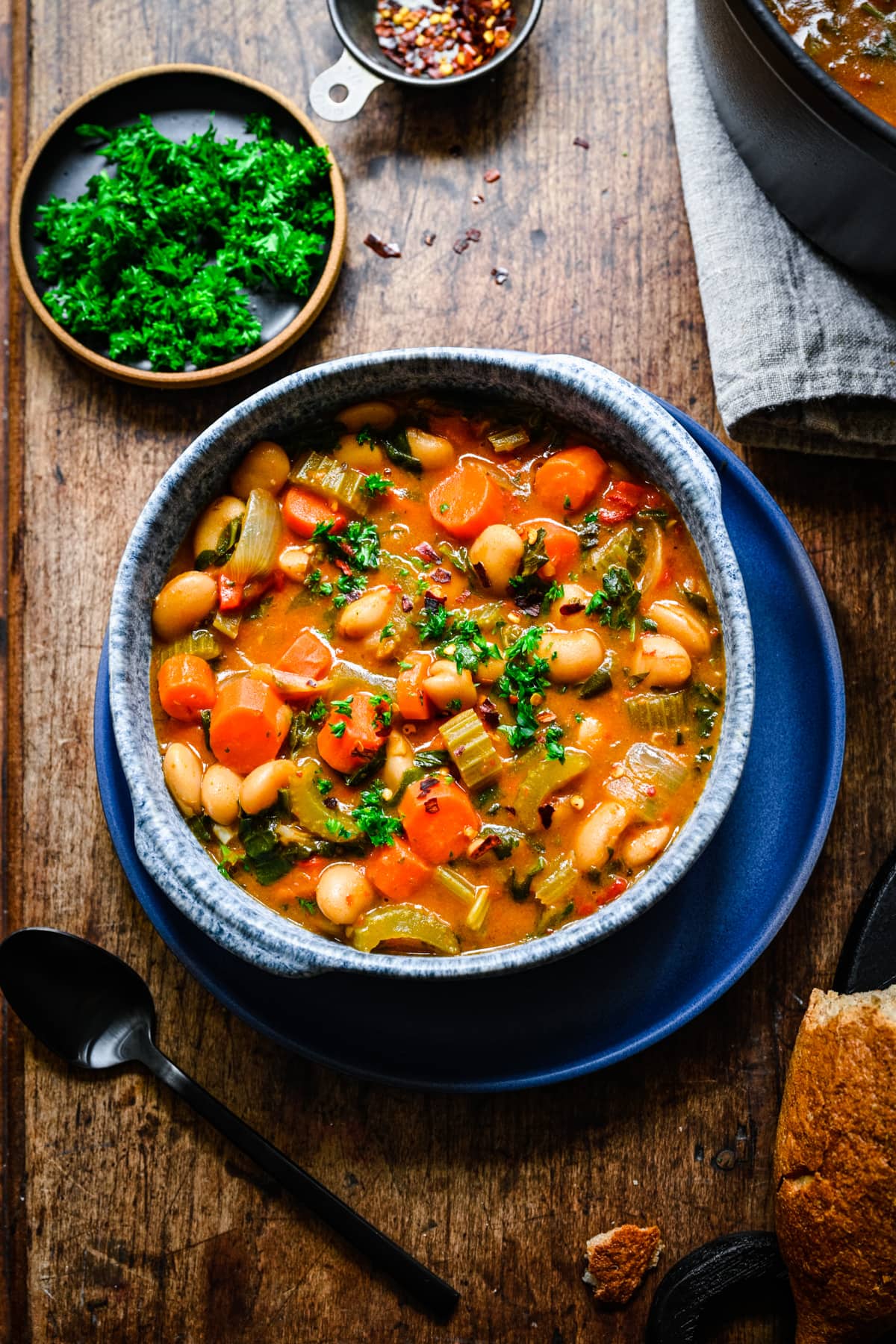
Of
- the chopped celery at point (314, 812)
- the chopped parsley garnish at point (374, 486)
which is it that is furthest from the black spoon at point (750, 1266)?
the chopped parsley garnish at point (374, 486)

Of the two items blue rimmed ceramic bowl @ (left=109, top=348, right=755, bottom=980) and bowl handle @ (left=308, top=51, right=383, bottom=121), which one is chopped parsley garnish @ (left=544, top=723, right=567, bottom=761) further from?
bowl handle @ (left=308, top=51, right=383, bottom=121)

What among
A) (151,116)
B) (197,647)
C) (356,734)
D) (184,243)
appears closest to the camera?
(356,734)

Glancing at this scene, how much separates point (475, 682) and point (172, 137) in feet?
6.17

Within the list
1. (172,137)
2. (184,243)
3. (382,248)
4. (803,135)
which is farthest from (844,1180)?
(172,137)

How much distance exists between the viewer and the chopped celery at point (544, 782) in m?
2.66

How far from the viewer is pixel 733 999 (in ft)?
9.93

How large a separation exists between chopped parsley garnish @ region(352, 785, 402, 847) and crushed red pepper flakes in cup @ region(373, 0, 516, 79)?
205 centimetres

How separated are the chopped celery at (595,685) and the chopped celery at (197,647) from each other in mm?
891

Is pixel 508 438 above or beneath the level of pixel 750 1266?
above

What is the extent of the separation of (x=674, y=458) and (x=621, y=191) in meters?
1.08

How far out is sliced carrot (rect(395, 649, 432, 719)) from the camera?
271cm

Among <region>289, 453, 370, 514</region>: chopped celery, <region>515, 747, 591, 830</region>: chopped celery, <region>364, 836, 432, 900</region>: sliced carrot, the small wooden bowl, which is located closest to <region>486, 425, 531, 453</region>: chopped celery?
<region>289, 453, 370, 514</region>: chopped celery

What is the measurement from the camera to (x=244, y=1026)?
3043mm

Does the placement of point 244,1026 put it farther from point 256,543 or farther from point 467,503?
point 467,503
